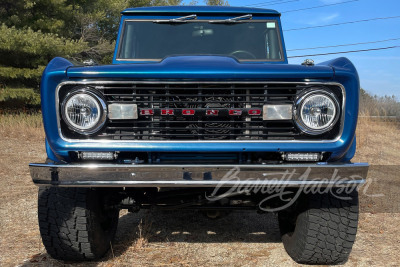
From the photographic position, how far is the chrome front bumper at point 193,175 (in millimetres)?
2197

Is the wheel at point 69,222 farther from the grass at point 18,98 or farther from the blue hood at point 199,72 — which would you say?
the grass at point 18,98

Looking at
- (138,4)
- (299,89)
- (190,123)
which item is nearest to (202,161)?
(190,123)

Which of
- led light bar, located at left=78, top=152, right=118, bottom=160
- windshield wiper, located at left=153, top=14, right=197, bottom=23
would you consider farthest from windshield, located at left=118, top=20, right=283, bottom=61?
led light bar, located at left=78, top=152, right=118, bottom=160

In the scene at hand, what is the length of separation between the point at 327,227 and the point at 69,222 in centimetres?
188

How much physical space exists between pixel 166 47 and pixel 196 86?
1417mm

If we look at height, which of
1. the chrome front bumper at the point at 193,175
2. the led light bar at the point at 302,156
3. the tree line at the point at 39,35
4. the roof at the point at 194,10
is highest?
the tree line at the point at 39,35

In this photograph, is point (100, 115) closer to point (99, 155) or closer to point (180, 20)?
point (99, 155)

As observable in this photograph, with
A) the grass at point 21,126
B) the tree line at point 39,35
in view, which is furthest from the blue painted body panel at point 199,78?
the tree line at point 39,35

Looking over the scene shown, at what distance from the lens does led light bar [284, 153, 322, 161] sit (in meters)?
2.35

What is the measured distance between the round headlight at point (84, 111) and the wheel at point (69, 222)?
59 cm

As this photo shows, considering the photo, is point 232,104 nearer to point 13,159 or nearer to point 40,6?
point 13,159

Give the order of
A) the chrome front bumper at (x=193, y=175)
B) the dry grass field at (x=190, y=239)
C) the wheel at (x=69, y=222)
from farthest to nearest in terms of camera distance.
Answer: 1. the dry grass field at (x=190, y=239)
2. the wheel at (x=69, y=222)
3. the chrome front bumper at (x=193, y=175)

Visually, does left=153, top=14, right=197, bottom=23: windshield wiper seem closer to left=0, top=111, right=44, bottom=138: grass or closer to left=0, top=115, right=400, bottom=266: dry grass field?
left=0, top=115, right=400, bottom=266: dry grass field

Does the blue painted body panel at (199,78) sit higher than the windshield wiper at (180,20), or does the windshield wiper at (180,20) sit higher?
the windshield wiper at (180,20)
